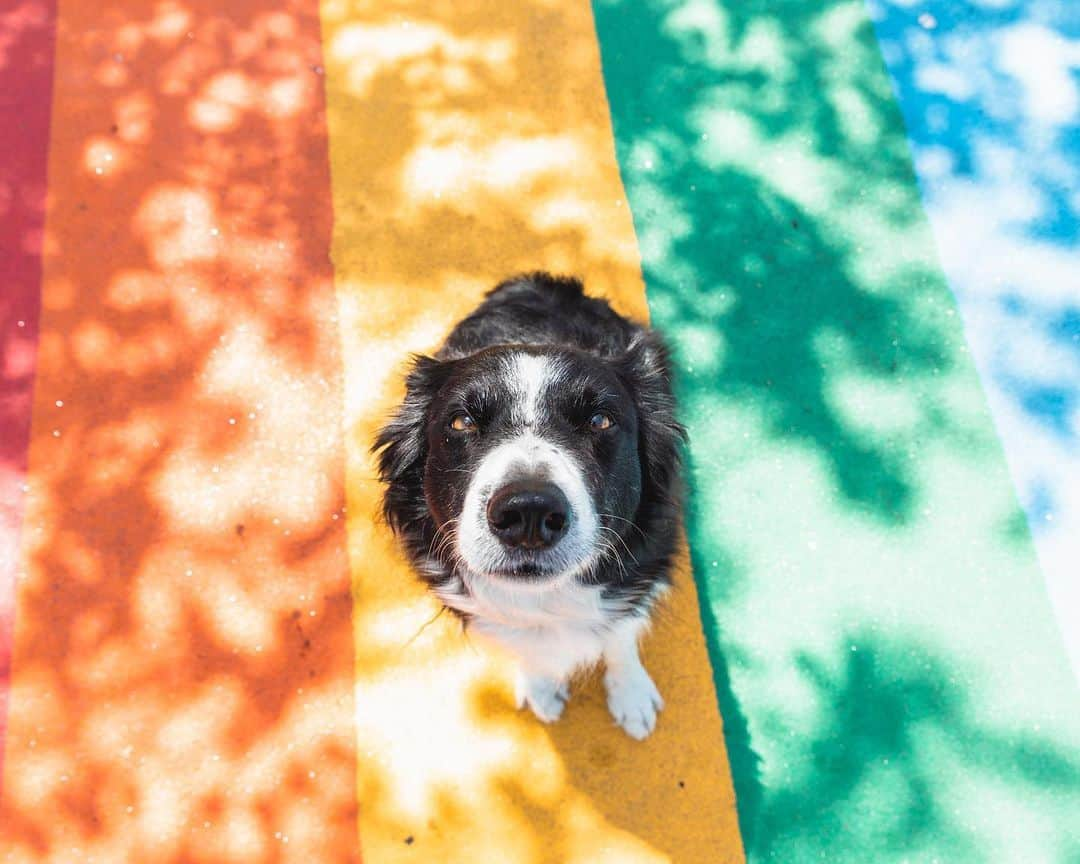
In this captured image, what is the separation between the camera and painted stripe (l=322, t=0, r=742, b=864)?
3287 millimetres

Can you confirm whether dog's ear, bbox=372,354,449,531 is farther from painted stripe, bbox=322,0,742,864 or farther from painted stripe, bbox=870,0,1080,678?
painted stripe, bbox=870,0,1080,678

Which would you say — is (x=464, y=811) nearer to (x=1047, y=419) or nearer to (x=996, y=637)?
(x=996, y=637)

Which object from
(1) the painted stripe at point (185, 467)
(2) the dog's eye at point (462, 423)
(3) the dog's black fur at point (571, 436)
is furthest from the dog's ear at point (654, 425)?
(1) the painted stripe at point (185, 467)

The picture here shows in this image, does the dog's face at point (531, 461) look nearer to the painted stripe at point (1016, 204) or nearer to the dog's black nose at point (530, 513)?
the dog's black nose at point (530, 513)

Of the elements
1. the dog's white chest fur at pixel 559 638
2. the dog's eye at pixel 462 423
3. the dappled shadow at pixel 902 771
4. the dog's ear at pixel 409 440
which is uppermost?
the dog's eye at pixel 462 423

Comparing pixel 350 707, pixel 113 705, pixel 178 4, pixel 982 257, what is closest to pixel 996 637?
pixel 982 257

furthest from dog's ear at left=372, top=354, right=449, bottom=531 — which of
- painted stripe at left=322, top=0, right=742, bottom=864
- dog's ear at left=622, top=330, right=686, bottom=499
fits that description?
painted stripe at left=322, top=0, right=742, bottom=864

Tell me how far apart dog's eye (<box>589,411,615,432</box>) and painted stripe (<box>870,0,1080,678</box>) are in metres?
2.35

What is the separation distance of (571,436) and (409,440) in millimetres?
669

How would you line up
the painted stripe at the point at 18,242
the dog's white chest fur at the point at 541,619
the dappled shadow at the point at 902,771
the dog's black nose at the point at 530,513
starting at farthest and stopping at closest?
the painted stripe at the point at 18,242 → the dappled shadow at the point at 902,771 → the dog's white chest fur at the point at 541,619 → the dog's black nose at the point at 530,513

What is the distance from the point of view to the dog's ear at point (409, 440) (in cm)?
280

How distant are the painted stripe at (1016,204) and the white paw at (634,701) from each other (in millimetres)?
1842

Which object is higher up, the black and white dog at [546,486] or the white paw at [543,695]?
the black and white dog at [546,486]

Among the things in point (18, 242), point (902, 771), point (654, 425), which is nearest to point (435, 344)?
point (654, 425)
